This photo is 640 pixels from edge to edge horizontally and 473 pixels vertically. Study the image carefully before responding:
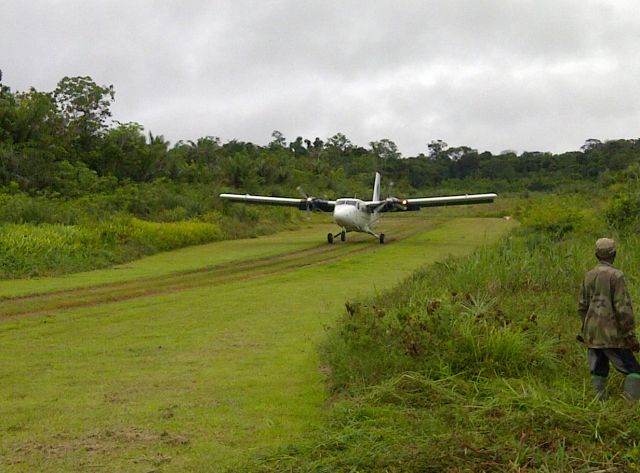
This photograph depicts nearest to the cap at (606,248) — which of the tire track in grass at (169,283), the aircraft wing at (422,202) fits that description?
the tire track in grass at (169,283)

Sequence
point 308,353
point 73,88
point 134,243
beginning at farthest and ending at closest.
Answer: point 73,88 < point 134,243 < point 308,353

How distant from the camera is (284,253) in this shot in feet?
74.9

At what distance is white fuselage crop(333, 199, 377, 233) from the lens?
86.8ft

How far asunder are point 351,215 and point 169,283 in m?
11.9

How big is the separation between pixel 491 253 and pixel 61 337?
7.51 meters

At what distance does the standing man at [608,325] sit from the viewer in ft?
18.8

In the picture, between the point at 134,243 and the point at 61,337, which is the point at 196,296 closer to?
the point at 61,337

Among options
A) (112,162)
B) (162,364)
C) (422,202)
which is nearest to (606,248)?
(162,364)

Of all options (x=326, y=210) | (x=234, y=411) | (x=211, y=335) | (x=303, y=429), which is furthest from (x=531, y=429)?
(x=326, y=210)

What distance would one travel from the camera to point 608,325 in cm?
580

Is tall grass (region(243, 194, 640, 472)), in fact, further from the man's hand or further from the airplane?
the airplane

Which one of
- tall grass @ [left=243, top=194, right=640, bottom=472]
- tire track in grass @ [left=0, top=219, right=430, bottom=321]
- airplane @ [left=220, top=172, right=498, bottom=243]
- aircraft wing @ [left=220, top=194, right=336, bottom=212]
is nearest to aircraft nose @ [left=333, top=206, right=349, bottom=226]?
airplane @ [left=220, top=172, right=498, bottom=243]

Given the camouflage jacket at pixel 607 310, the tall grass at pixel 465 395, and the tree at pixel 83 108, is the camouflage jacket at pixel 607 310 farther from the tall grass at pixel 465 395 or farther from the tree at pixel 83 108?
the tree at pixel 83 108

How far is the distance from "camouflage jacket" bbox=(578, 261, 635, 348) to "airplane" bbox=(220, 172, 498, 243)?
809 inches
